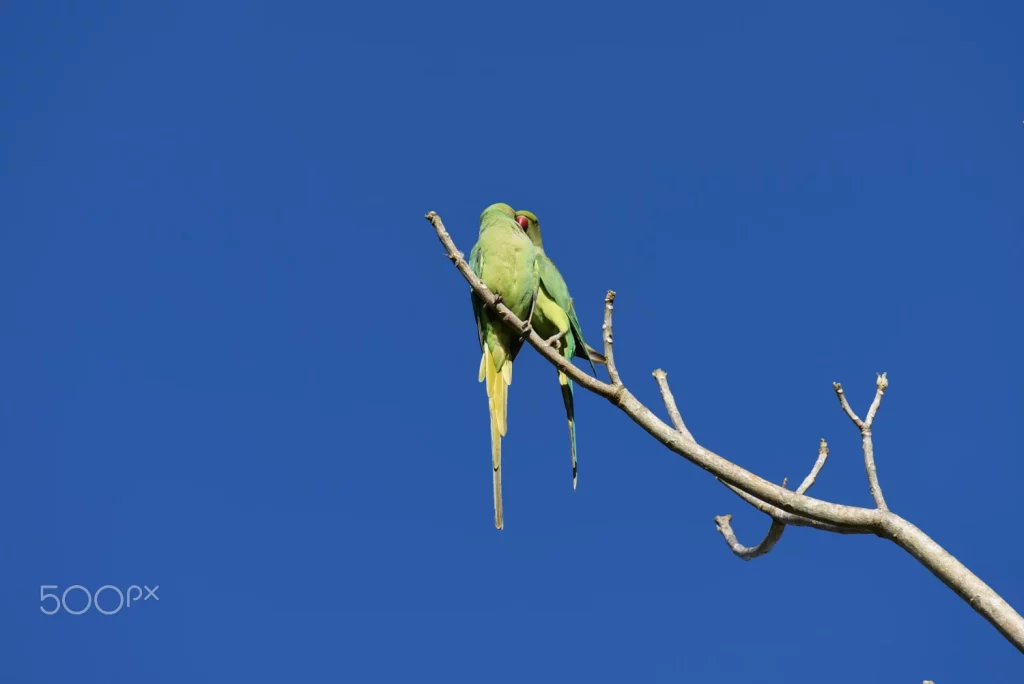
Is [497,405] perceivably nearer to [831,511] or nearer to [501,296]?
[501,296]

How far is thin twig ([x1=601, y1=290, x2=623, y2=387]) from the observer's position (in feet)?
10.4

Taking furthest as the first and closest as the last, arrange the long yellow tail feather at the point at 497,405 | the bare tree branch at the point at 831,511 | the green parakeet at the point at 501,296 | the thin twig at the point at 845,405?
the green parakeet at the point at 501,296 → the long yellow tail feather at the point at 497,405 → the thin twig at the point at 845,405 → the bare tree branch at the point at 831,511

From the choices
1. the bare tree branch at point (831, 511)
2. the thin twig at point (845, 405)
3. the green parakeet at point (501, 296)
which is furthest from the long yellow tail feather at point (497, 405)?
the thin twig at point (845, 405)

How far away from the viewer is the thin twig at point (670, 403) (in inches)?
120

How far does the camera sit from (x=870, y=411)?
2898 mm

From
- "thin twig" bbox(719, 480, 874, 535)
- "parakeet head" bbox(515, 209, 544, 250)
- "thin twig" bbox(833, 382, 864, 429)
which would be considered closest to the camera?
"thin twig" bbox(719, 480, 874, 535)

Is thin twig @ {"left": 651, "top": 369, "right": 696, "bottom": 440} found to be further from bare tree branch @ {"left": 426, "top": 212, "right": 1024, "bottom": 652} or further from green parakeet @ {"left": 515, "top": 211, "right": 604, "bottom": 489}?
green parakeet @ {"left": 515, "top": 211, "right": 604, "bottom": 489}

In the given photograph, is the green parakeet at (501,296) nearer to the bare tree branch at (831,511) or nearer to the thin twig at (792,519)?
the bare tree branch at (831,511)

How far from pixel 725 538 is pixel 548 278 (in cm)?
273

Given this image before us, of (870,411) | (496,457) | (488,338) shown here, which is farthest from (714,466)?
(488,338)

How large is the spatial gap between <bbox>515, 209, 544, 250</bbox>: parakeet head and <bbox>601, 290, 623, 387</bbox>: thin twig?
10.7 feet

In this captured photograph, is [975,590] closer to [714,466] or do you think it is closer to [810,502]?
[810,502]

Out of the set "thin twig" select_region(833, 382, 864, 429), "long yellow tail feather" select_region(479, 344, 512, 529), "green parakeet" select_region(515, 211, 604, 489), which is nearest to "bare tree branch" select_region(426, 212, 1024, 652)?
"thin twig" select_region(833, 382, 864, 429)

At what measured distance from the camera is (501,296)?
5586mm
